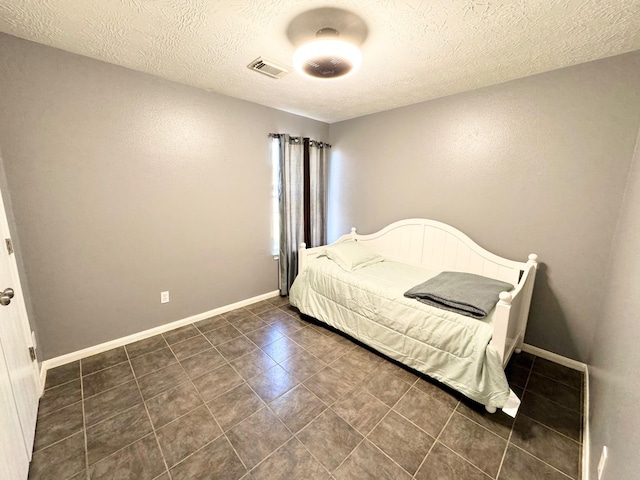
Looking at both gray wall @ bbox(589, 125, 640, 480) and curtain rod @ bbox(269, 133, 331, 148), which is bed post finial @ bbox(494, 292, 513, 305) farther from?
curtain rod @ bbox(269, 133, 331, 148)

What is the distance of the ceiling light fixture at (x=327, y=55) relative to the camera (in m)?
1.56

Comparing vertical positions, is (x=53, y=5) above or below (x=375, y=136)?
above

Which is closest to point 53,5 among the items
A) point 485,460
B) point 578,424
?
point 485,460

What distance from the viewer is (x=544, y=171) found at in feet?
7.19

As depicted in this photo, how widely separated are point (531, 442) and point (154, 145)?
3.45 metres

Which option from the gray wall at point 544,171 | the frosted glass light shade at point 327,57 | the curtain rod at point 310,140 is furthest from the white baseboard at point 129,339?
the frosted glass light shade at point 327,57

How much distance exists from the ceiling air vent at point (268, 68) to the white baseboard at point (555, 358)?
3206 mm

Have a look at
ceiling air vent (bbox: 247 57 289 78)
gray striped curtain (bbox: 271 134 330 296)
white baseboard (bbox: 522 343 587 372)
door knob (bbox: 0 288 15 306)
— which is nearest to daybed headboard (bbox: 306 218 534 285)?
gray striped curtain (bbox: 271 134 330 296)

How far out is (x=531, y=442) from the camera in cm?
151

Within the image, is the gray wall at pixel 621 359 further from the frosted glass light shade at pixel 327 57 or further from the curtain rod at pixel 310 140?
the curtain rod at pixel 310 140

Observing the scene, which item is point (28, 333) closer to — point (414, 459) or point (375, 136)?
point (414, 459)

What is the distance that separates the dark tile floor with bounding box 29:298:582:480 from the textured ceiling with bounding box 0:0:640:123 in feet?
7.73

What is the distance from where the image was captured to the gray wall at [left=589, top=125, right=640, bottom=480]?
928 mm

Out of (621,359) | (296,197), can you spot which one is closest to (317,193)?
(296,197)
